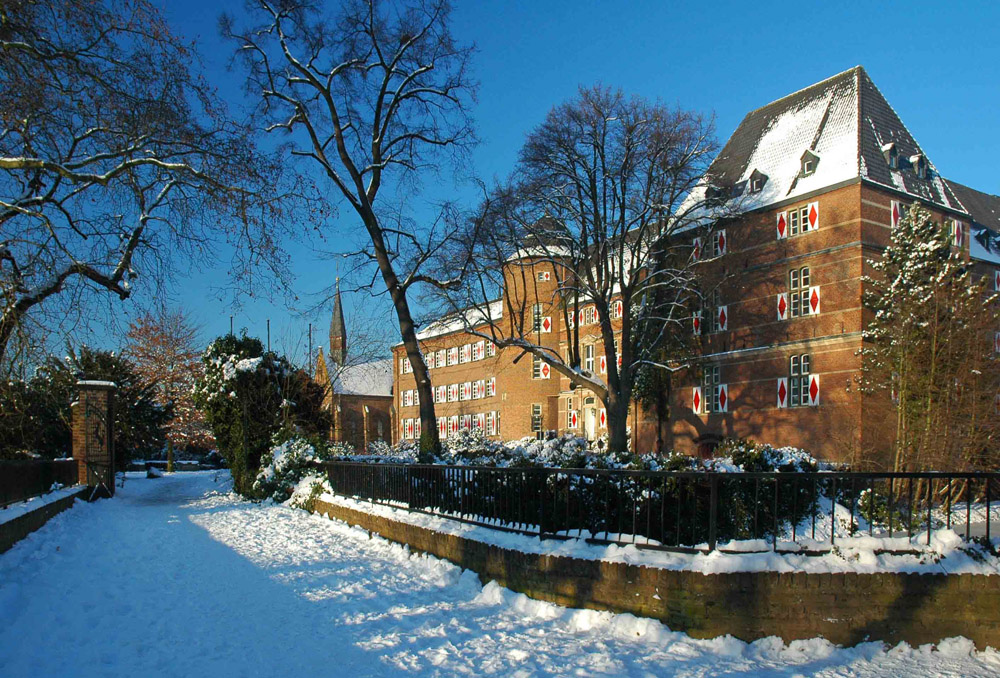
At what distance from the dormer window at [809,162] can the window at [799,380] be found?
781 centimetres

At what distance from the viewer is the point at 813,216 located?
3091 centimetres

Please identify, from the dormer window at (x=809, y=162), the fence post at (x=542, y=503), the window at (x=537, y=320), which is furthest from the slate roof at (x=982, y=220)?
the fence post at (x=542, y=503)

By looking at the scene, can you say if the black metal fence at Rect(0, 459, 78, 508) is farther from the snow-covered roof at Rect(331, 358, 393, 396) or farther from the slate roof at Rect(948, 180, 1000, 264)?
the snow-covered roof at Rect(331, 358, 393, 396)

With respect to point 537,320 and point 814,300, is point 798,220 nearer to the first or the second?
point 814,300

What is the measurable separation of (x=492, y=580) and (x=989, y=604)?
4.64 m

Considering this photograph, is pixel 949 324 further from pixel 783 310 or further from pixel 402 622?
pixel 402 622

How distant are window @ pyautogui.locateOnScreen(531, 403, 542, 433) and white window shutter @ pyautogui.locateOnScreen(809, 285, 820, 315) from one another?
70.3 feet

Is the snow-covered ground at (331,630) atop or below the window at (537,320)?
below

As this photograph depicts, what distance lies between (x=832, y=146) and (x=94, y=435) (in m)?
29.5

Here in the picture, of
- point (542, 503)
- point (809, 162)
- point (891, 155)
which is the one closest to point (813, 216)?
point (809, 162)

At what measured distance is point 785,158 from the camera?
33719 millimetres

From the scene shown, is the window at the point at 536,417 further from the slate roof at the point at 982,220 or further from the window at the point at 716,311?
the slate roof at the point at 982,220

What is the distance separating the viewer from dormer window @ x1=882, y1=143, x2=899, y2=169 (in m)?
31.6

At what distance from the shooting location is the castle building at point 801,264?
29266 millimetres
